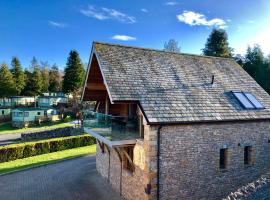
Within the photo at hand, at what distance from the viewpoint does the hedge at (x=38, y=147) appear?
26.3 meters

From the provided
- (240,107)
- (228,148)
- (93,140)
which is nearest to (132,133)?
(228,148)

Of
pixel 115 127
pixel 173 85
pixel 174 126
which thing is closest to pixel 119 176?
pixel 115 127

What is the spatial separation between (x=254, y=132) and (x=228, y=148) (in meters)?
2.20

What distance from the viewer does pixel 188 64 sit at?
17609 mm

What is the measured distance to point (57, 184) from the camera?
18000 mm

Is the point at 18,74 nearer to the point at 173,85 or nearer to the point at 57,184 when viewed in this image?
the point at 57,184

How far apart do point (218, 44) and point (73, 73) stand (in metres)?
32.8

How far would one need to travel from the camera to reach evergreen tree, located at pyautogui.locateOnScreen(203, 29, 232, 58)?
4819cm

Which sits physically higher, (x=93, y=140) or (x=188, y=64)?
(x=188, y=64)

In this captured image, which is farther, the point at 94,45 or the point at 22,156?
the point at 22,156

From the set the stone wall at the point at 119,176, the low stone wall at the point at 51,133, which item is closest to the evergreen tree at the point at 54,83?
the low stone wall at the point at 51,133

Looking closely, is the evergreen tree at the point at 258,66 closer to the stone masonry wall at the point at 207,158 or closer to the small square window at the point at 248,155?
the stone masonry wall at the point at 207,158

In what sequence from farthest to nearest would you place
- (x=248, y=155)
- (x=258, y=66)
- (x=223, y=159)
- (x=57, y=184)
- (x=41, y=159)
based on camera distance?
(x=258, y=66), (x=41, y=159), (x=57, y=184), (x=248, y=155), (x=223, y=159)

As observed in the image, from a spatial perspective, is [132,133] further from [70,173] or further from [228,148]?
[70,173]
